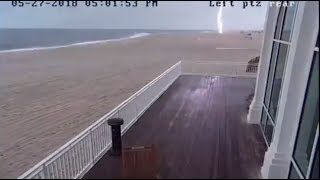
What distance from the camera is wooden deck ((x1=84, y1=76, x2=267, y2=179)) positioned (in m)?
5.01

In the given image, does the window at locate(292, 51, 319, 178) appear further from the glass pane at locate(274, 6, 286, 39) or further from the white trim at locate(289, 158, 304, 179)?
the glass pane at locate(274, 6, 286, 39)

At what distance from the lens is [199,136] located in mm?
7285

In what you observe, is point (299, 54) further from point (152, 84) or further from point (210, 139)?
point (152, 84)

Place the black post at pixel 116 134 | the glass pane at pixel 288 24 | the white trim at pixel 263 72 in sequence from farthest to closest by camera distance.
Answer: the white trim at pixel 263 72 → the glass pane at pixel 288 24 → the black post at pixel 116 134

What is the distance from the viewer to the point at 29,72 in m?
25.6

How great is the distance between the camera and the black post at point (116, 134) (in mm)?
6105

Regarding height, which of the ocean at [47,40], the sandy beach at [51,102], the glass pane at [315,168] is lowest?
the ocean at [47,40]

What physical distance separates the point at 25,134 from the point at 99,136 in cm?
585

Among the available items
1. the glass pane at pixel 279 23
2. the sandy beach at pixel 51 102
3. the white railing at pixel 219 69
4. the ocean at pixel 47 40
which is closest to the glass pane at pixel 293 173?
the glass pane at pixel 279 23

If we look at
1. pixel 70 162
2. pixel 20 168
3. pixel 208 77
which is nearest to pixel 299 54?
pixel 70 162

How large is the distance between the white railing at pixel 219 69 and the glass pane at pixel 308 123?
471 inches

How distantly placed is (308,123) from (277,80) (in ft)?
8.88

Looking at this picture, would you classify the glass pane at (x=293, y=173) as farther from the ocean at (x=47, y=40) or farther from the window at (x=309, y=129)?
the ocean at (x=47, y=40)

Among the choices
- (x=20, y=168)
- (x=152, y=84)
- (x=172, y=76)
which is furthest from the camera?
(x=172, y=76)
